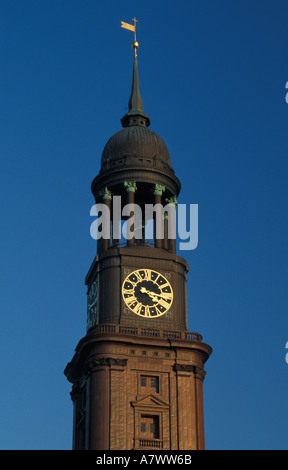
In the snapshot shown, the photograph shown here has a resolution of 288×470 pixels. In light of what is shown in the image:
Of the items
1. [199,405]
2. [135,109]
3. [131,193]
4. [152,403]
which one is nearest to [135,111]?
[135,109]

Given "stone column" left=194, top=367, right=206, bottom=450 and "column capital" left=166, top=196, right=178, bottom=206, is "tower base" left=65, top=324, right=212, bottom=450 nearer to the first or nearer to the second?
"stone column" left=194, top=367, right=206, bottom=450

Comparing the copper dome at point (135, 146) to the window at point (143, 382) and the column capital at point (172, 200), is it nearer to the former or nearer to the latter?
the column capital at point (172, 200)

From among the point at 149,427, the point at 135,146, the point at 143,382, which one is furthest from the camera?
the point at 135,146

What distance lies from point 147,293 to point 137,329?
4296mm

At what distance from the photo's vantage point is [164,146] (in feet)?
365

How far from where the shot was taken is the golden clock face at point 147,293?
99750 mm

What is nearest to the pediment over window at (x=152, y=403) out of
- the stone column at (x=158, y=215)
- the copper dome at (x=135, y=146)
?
the stone column at (x=158, y=215)

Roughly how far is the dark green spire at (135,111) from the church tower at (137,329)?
7.31 ft

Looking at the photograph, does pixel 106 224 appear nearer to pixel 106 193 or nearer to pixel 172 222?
pixel 106 193

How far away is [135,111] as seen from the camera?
374 ft
